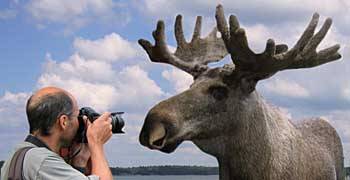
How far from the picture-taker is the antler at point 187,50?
7.71 metres

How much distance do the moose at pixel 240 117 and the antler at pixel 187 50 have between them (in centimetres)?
41

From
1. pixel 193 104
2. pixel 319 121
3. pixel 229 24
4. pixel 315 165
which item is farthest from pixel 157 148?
pixel 319 121

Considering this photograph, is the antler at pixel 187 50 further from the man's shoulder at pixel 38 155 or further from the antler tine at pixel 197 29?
the man's shoulder at pixel 38 155

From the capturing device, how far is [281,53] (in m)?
6.88

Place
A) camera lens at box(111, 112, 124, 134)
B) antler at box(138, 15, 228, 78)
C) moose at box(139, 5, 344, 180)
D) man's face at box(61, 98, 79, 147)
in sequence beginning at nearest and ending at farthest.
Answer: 1. man's face at box(61, 98, 79, 147)
2. camera lens at box(111, 112, 124, 134)
3. moose at box(139, 5, 344, 180)
4. antler at box(138, 15, 228, 78)

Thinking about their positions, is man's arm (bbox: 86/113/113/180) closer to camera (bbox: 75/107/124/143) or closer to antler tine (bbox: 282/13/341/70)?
camera (bbox: 75/107/124/143)

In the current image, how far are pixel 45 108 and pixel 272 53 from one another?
11.1 ft

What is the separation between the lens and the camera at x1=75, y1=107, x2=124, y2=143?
4082 mm

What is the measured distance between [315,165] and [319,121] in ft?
3.92

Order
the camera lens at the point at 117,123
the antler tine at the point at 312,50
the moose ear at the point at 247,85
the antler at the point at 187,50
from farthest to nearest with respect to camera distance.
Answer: the antler at the point at 187,50, the antler tine at the point at 312,50, the moose ear at the point at 247,85, the camera lens at the point at 117,123

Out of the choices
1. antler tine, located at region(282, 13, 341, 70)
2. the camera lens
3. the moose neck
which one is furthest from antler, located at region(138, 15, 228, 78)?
Result: the camera lens

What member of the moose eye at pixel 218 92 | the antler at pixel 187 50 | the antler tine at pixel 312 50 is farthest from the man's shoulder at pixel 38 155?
the antler tine at pixel 312 50

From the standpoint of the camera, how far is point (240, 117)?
260 inches

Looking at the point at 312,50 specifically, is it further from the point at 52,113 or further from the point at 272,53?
the point at 52,113
